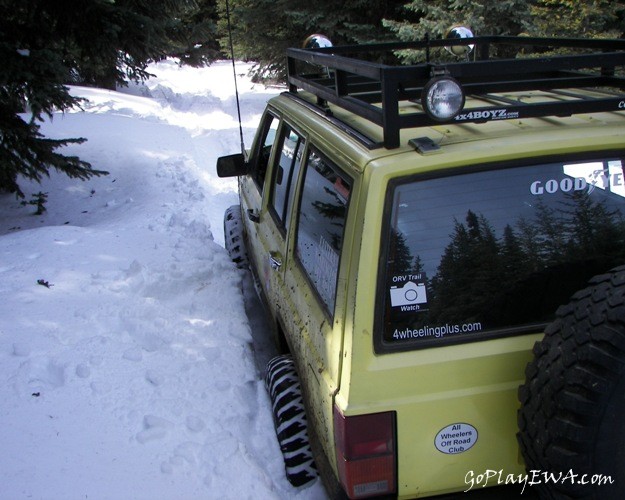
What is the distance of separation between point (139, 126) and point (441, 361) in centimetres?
→ 1242

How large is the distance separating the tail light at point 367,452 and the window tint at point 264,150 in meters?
2.72

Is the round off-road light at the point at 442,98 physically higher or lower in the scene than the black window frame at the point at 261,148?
higher

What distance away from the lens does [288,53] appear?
3.83 metres

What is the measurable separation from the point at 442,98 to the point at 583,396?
1.10 metres

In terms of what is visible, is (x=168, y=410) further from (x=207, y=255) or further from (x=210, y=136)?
(x=210, y=136)

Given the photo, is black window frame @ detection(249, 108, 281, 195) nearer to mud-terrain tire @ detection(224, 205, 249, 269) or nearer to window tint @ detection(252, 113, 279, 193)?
window tint @ detection(252, 113, 279, 193)

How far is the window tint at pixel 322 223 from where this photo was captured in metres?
2.51

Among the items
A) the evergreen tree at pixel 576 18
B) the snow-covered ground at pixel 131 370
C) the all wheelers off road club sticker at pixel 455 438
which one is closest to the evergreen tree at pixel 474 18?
the evergreen tree at pixel 576 18

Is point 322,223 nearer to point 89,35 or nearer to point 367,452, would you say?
point 367,452

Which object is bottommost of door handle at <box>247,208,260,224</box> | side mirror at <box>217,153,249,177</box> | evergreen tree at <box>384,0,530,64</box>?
door handle at <box>247,208,260,224</box>

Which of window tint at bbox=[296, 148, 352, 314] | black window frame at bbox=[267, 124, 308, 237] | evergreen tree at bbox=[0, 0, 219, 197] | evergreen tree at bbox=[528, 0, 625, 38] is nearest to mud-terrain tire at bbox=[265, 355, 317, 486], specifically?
window tint at bbox=[296, 148, 352, 314]

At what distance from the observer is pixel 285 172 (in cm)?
Result: 378

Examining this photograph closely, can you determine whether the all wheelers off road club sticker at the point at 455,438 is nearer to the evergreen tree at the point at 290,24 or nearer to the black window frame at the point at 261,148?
the black window frame at the point at 261,148

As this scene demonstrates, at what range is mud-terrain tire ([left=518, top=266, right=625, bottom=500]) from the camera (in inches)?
71.4
